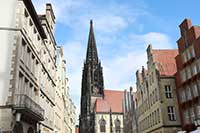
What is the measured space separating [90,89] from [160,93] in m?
62.8

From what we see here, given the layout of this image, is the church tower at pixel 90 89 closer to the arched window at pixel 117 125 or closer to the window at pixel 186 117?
the arched window at pixel 117 125

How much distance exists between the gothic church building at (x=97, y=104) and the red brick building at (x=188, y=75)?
60.0m

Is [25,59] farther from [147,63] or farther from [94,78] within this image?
[94,78]

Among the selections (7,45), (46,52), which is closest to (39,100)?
(46,52)

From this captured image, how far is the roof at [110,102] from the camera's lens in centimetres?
9620

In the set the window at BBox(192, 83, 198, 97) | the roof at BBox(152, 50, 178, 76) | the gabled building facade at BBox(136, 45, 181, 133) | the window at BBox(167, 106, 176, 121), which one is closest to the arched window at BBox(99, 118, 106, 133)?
the gabled building facade at BBox(136, 45, 181, 133)

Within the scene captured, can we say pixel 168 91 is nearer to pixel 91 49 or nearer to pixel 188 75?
pixel 188 75

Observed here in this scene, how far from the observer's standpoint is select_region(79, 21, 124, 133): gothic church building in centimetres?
9347

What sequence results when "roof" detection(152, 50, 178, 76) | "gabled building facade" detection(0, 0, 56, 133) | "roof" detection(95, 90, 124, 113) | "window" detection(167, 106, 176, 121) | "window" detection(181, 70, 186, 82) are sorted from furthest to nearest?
"roof" detection(95, 90, 124, 113) < "roof" detection(152, 50, 178, 76) < "window" detection(167, 106, 176, 121) < "window" detection(181, 70, 186, 82) < "gabled building facade" detection(0, 0, 56, 133)

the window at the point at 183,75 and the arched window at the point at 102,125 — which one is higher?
the window at the point at 183,75

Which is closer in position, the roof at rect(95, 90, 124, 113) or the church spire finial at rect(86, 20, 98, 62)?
the roof at rect(95, 90, 124, 113)

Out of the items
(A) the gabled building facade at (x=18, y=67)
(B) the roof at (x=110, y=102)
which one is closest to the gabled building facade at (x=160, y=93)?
(A) the gabled building facade at (x=18, y=67)

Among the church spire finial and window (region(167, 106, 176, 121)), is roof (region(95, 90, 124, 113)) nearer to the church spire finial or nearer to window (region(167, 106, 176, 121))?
the church spire finial

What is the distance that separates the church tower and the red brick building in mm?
61409
